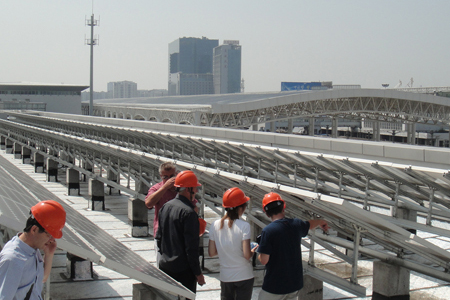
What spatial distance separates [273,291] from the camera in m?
5.25

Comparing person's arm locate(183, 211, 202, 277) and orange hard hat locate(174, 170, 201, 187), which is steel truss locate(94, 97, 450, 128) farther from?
person's arm locate(183, 211, 202, 277)

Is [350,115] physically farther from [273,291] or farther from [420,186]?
[273,291]

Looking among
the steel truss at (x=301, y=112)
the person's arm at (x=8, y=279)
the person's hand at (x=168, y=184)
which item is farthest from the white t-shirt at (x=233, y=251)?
the steel truss at (x=301, y=112)

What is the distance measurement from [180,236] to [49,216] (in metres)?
2.02

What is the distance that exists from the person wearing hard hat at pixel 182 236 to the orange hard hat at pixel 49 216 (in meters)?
1.86

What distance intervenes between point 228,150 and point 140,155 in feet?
7.58

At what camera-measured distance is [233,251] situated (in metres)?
5.45

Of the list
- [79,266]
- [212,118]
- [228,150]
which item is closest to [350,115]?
[212,118]

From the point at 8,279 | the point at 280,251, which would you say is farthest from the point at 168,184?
the point at 8,279

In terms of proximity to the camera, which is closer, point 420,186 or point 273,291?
point 273,291

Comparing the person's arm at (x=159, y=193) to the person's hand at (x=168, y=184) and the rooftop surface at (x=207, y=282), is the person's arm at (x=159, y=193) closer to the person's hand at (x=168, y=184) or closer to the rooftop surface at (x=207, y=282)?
the person's hand at (x=168, y=184)

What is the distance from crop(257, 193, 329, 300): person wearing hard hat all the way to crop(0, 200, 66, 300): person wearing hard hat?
2.14 m

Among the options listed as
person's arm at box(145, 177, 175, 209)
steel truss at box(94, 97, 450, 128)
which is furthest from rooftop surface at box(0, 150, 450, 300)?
steel truss at box(94, 97, 450, 128)

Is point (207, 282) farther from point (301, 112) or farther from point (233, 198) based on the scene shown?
point (301, 112)
